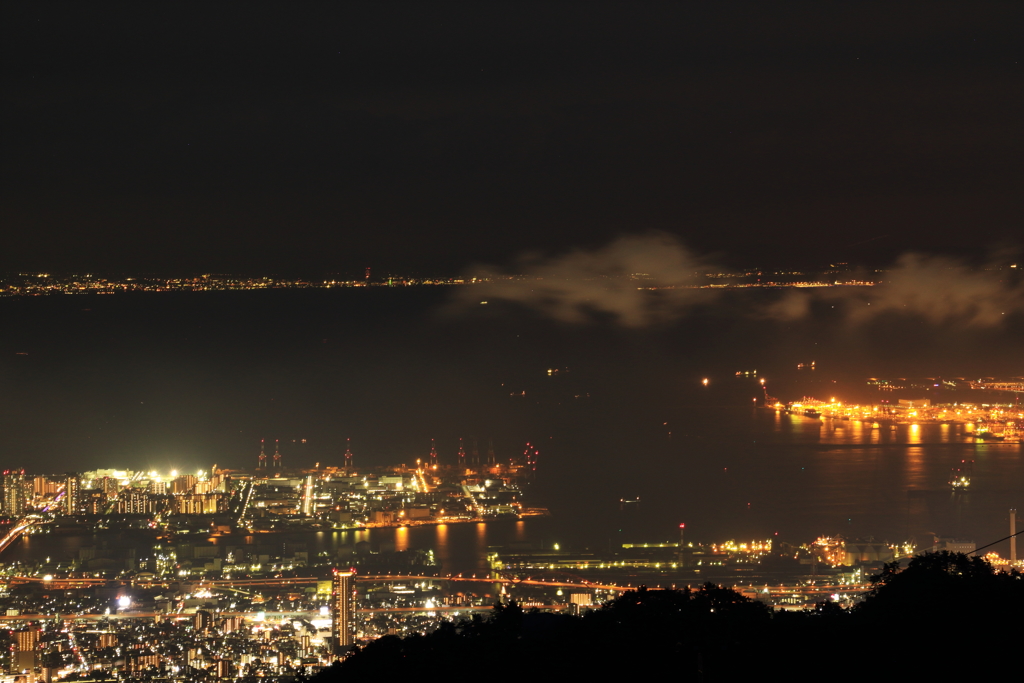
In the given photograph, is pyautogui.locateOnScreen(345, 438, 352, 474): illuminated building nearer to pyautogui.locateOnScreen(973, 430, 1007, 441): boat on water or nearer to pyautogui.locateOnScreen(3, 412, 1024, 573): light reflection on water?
pyautogui.locateOnScreen(3, 412, 1024, 573): light reflection on water

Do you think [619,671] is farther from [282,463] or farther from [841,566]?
[282,463]

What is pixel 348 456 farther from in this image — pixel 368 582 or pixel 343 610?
pixel 343 610

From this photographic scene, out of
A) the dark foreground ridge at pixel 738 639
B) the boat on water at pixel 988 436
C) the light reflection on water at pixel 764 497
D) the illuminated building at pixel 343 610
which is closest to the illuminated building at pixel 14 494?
the light reflection on water at pixel 764 497

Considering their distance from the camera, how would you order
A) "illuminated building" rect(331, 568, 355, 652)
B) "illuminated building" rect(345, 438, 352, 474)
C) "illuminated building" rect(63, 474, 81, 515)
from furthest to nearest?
1. "illuminated building" rect(345, 438, 352, 474)
2. "illuminated building" rect(63, 474, 81, 515)
3. "illuminated building" rect(331, 568, 355, 652)

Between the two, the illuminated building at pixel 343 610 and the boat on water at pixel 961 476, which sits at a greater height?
the boat on water at pixel 961 476

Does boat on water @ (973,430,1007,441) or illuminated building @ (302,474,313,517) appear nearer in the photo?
illuminated building @ (302,474,313,517)

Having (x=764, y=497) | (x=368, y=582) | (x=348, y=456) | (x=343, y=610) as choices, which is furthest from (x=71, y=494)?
(x=764, y=497)

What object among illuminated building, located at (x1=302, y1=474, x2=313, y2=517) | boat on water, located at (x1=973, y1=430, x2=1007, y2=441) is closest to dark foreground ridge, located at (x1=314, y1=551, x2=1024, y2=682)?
illuminated building, located at (x1=302, y1=474, x2=313, y2=517)

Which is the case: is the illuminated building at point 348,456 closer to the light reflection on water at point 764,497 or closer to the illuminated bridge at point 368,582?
the light reflection on water at point 764,497
